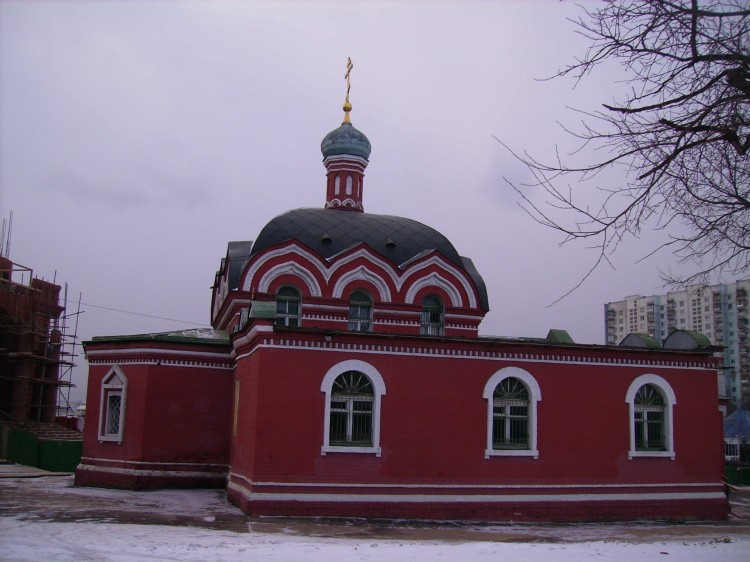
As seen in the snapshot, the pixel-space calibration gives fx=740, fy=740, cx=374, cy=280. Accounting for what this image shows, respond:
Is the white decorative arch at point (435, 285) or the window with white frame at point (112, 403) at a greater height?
the white decorative arch at point (435, 285)

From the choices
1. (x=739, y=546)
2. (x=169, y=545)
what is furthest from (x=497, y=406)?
(x=169, y=545)

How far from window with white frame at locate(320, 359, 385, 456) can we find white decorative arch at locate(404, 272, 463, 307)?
21.7 ft

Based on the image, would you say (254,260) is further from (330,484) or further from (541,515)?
(541,515)

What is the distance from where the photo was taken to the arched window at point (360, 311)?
20250mm

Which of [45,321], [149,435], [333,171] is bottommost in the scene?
[149,435]

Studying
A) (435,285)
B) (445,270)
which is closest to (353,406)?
(435,285)

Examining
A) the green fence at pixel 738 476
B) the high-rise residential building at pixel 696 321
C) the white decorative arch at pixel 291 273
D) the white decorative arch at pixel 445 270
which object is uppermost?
the high-rise residential building at pixel 696 321

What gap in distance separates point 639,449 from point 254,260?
34.5 feet

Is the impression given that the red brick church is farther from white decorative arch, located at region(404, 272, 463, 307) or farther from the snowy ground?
white decorative arch, located at region(404, 272, 463, 307)

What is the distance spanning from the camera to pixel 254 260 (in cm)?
1966

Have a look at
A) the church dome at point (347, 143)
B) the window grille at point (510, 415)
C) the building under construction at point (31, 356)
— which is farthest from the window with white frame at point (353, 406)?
the building under construction at point (31, 356)

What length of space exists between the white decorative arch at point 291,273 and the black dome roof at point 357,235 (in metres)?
0.66

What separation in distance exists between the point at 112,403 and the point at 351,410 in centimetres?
679

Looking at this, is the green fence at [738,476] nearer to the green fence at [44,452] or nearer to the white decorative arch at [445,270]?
the white decorative arch at [445,270]
